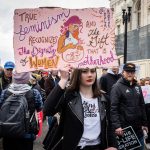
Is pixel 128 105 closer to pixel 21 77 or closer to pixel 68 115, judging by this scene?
pixel 21 77

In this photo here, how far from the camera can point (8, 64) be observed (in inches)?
319

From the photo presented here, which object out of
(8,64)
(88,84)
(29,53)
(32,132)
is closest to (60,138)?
(88,84)

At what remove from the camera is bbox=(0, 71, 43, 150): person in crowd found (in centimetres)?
579

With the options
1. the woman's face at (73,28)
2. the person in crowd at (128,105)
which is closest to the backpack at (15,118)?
the person in crowd at (128,105)

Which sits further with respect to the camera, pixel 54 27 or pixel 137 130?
pixel 137 130

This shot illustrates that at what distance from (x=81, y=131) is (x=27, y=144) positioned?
1722mm

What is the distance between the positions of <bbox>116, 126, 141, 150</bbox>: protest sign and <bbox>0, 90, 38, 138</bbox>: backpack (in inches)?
56.8

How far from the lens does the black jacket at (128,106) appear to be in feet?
21.5

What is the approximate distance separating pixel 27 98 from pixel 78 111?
5.53ft

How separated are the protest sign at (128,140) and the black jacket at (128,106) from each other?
0.21 ft

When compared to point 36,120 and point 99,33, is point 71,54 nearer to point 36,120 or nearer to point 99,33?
point 99,33

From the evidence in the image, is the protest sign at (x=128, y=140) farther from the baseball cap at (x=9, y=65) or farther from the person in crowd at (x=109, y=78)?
the person in crowd at (x=109, y=78)

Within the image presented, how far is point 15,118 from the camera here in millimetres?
5715

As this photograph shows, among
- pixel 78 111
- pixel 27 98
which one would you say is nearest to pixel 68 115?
pixel 78 111
